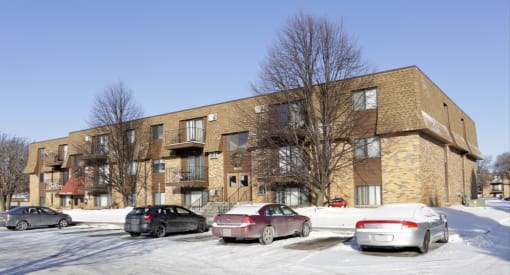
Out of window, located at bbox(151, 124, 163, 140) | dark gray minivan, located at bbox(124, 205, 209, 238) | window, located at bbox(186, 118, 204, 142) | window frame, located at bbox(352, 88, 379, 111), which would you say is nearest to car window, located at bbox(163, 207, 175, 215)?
dark gray minivan, located at bbox(124, 205, 209, 238)

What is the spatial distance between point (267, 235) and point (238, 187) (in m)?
19.4

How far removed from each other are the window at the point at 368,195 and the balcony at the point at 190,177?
12.6 metres

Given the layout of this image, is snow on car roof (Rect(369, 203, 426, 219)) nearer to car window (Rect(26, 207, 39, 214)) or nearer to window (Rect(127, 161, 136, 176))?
car window (Rect(26, 207, 39, 214))

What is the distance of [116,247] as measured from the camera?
1545 cm

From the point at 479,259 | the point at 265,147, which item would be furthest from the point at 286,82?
the point at 479,259

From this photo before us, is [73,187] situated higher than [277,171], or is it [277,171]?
[277,171]

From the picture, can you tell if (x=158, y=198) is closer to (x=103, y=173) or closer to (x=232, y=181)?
(x=103, y=173)

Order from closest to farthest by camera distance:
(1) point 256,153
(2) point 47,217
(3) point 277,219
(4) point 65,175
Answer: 1. (3) point 277,219
2. (2) point 47,217
3. (1) point 256,153
4. (4) point 65,175

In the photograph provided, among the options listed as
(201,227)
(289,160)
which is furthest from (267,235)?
(289,160)

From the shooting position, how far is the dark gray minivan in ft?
61.5

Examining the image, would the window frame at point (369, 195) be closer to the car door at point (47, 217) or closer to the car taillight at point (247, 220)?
the car taillight at point (247, 220)

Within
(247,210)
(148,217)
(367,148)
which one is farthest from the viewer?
(367,148)

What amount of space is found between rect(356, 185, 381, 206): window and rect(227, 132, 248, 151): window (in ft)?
31.2

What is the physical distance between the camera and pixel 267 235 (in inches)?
601
